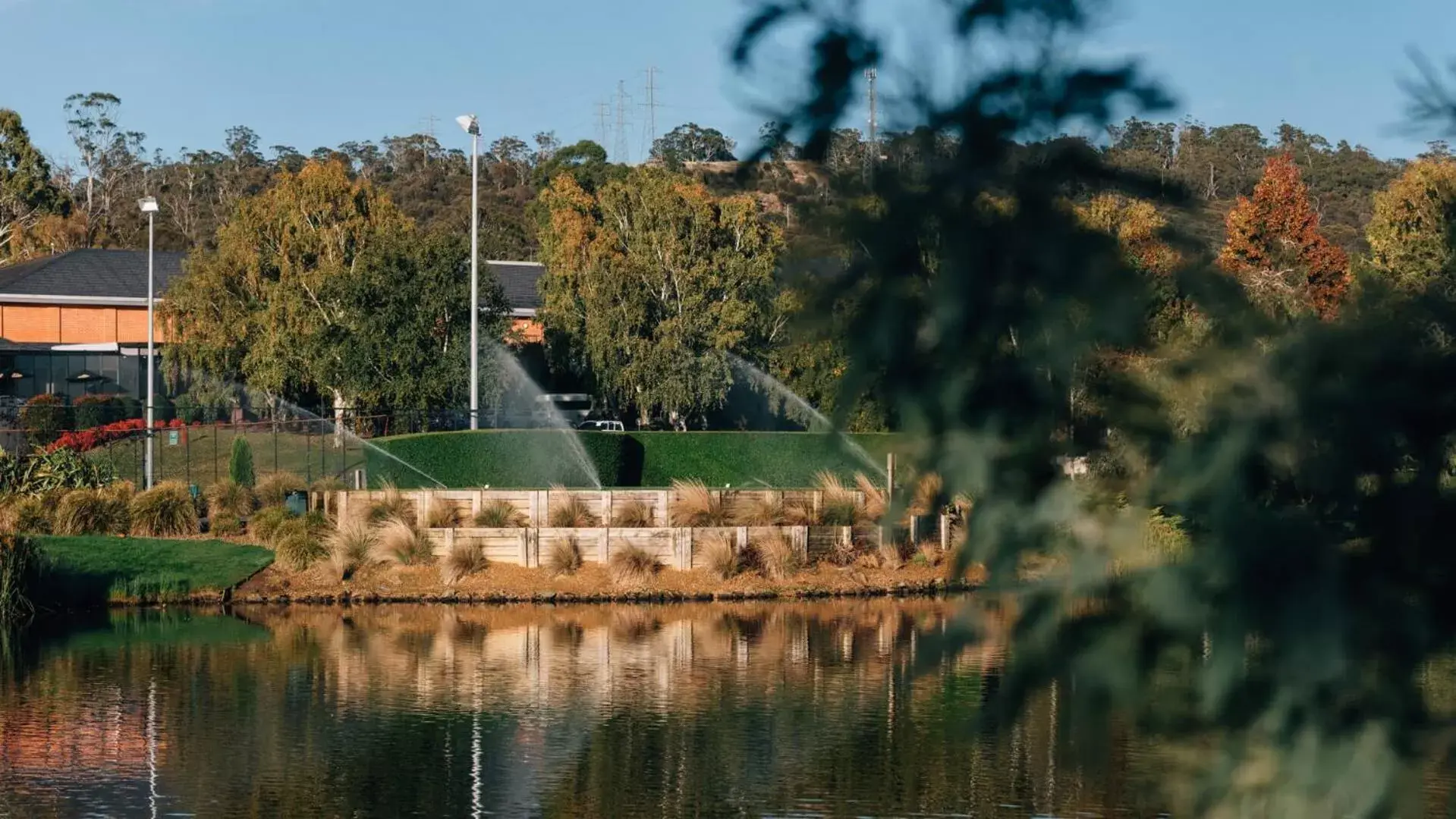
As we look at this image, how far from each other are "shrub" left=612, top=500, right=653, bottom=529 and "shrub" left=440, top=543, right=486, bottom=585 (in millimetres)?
2686

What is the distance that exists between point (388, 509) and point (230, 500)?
4.12 metres

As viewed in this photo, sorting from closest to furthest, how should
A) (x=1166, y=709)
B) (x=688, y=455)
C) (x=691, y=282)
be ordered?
(x=1166, y=709) → (x=688, y=455) → (x=691, y=282)

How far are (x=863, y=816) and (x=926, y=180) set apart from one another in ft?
39.8

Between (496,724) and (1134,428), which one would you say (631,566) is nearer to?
(496,724)

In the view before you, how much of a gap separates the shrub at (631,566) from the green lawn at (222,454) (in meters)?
11.5

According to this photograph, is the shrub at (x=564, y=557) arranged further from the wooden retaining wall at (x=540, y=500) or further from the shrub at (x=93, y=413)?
the shrub at (x=93, y=413)

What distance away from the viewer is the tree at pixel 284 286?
165 ft

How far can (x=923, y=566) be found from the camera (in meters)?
32.4

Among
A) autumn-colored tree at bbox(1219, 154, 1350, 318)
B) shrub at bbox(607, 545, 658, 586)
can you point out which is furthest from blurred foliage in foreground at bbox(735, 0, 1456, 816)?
autumn-colored tree at bbox(1219, 154, 1350, 318)

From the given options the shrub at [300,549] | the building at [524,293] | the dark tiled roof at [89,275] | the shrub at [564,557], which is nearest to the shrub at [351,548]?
the shrub at [300,549]

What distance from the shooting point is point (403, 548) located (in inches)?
1227

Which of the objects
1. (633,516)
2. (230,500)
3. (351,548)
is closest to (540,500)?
(633,516)

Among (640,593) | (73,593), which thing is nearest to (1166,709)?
(640,593)

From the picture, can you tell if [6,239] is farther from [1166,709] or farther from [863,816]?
[1166,709]
